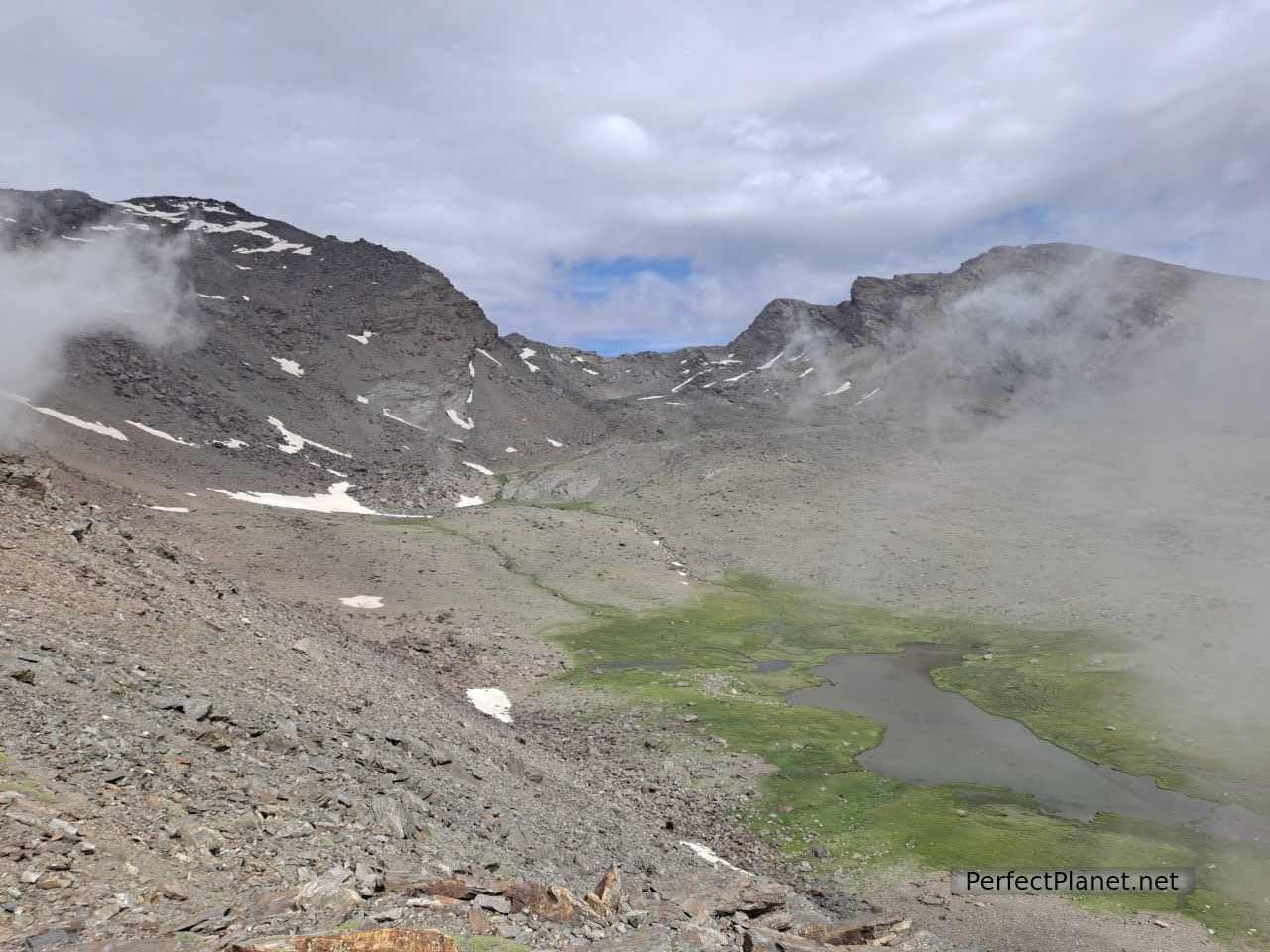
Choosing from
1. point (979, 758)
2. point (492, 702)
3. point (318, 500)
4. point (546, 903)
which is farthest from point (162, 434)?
point (546, 903)

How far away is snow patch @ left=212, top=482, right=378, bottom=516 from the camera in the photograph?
337 ft

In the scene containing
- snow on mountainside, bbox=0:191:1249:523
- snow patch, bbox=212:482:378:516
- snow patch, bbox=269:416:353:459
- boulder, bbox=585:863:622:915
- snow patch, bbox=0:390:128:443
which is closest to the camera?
boulder, bbox=585:863:622:915

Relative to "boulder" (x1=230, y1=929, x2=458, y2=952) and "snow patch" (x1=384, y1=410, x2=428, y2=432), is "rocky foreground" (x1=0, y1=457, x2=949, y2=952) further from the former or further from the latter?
"snow patch" (x1=384, y1=410, x2=428, y2=432)

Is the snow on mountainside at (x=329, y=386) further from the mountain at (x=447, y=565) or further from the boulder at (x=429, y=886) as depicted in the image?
the boulder at (x=429, y=886)

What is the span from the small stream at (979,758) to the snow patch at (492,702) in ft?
71.9

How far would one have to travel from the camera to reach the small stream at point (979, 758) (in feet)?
126

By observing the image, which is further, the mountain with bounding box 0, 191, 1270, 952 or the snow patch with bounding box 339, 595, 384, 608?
the snow patch with bounding box 339, 595, 384, 608

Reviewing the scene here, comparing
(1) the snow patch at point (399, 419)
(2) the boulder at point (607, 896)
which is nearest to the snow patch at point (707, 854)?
(2) the boulder at point (607, 896)

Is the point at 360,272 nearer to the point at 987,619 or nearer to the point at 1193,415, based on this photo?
the point at 987,619

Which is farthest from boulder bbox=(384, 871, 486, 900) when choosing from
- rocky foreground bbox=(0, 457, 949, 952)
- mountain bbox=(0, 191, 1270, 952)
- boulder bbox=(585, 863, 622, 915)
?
boulder bbox=(585, 863, 622, 915)

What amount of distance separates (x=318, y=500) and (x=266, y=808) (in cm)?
10448

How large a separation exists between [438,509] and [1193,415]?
523 feet

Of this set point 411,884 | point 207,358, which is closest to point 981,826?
point 411,884

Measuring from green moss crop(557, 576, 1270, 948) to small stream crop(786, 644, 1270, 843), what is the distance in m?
1.39
